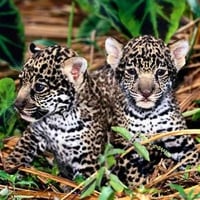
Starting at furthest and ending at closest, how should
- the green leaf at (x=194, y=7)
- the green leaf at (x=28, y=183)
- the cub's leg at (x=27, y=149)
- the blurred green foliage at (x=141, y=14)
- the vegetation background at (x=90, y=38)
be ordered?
the green leaf at (x=194, y=7) < the blurred green foliage at (x=141, y=14) < the cub's leg at (x=27, y=149) < the vegetation background at (x=90, y=38) < the green leaf at (x=28, y=183)

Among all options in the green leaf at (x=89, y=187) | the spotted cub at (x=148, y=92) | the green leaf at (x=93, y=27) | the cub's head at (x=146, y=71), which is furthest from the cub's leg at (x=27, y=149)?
the green leaf at (x=93, y=27)

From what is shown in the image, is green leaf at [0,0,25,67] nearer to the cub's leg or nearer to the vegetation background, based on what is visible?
the vegetation background

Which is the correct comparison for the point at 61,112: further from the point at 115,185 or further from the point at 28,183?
the point at 115,185

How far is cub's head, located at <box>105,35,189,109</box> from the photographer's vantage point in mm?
6281

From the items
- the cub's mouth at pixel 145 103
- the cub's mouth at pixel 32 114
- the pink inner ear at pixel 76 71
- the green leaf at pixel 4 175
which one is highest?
the pink inner ear at pixel 76 71

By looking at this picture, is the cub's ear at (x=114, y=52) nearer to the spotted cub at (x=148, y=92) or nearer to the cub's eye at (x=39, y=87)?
the spotted cub at (x=148, y=92)

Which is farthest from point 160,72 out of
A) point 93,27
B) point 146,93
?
point 93,27

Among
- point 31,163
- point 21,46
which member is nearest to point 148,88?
point 31,163

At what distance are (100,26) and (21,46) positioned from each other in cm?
89

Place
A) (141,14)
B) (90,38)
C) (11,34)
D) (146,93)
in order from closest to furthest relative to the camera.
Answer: (146,93)
(141,14)
(11,34)
(90,38)

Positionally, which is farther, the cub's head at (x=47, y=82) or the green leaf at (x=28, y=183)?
the cub's head at (x=47, y=82)

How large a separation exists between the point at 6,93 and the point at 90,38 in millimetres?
1847

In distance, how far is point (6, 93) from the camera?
269 inches

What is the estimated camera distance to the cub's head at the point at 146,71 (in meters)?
6.28
